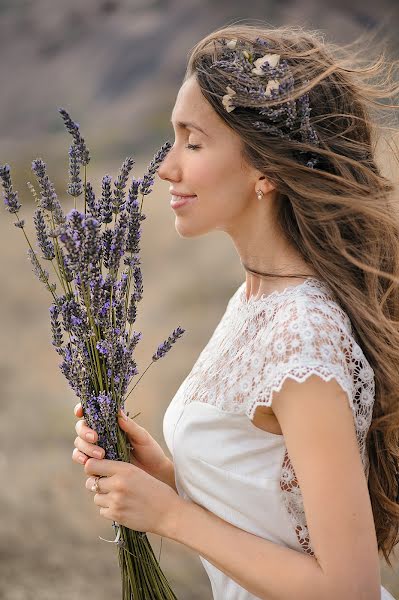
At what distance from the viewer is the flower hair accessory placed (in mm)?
1610

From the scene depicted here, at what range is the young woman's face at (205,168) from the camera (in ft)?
5.51

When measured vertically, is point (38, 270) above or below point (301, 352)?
above

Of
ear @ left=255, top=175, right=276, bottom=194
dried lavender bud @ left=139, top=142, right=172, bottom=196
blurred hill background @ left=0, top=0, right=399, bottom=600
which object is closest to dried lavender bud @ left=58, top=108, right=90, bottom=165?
dried lavender bud @ left=139, top=142, right=172, bottom=196

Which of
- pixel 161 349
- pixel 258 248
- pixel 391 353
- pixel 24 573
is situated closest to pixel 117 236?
pixel 161 349

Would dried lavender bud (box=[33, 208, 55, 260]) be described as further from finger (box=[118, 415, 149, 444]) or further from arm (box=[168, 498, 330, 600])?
arm (box=[168, 498, 330, 600])

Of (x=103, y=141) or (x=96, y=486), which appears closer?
(x=96, y=486)

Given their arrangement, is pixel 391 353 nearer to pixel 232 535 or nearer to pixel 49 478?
pixel 232 535

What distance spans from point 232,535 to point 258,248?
0.62 meters

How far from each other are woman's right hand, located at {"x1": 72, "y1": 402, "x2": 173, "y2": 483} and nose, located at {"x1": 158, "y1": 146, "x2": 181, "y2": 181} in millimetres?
518

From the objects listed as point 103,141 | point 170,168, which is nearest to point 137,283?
point 170,168

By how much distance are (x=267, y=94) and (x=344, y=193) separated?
0.27 metres

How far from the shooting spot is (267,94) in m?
1.61

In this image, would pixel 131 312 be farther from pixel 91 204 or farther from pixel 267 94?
pixel 267 94

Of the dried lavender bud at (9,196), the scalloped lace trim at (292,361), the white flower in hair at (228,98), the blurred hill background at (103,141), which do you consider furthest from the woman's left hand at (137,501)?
the blurred hill background at (103,141)
